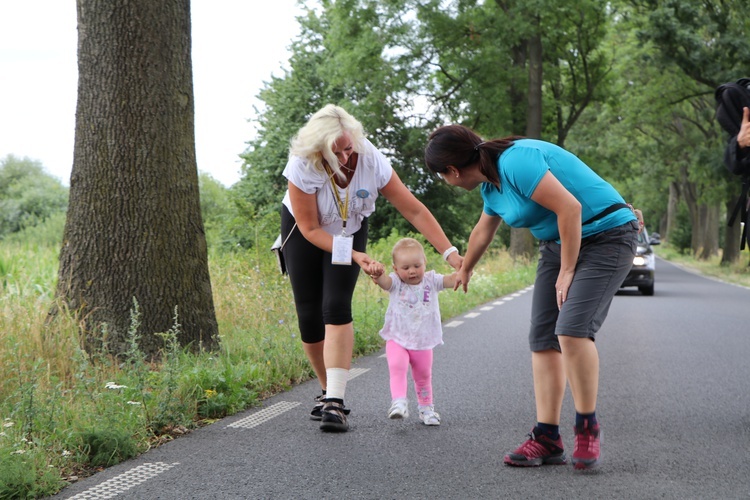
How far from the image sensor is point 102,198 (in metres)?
6.78

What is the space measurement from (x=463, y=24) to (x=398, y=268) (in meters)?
25.1

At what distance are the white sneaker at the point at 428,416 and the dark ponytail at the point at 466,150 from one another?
1649 mm

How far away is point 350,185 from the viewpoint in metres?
5.16

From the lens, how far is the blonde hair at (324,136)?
4922 mm

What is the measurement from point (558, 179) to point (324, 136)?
51.3 inches

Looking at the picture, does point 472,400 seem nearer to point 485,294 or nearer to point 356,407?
point 356,407

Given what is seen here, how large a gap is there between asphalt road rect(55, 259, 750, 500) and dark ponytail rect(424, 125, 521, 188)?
1.42 m

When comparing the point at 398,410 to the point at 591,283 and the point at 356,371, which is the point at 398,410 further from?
the point at 356,371

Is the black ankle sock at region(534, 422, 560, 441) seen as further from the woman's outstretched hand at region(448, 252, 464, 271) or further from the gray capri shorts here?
the woman's outstretched hand at region(448, 252, 464, 271)

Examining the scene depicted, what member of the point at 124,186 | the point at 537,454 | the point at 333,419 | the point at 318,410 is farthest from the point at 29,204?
the point at 537,454

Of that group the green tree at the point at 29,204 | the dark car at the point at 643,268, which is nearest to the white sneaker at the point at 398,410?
the dark car at the point at 643,268

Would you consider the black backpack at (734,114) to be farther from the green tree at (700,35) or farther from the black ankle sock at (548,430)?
the green tree at (700,35)

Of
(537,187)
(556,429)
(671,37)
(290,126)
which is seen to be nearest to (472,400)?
(556,429)

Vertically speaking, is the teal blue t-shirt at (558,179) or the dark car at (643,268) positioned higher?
Answer: the teal blue t-shirt at (558,179)
